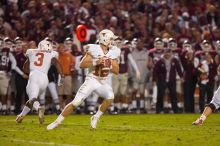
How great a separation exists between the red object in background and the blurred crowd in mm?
279

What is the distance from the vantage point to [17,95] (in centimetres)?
1708

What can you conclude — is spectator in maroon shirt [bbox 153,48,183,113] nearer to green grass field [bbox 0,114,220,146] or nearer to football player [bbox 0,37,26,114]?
football player [bbox 0,37,26,114]

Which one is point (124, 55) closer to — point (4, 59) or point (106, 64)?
point (4, 59)

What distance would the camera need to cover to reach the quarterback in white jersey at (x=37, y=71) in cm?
1276

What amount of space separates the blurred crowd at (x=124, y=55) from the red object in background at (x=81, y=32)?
0.28 meters

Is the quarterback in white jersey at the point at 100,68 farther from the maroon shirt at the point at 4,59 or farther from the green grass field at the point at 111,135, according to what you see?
the maroon shirt at the point at 4,59

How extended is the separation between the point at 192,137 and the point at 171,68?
25.6 ft

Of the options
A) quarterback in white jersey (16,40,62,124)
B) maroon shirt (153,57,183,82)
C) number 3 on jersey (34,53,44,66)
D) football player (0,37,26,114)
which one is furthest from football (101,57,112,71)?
maroon shirt (153,57,183,82)

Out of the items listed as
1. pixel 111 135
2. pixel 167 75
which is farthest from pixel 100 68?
pixel 167 75

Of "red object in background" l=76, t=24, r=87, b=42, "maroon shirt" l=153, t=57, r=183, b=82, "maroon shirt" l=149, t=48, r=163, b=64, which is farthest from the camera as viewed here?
"maroon shirt" l=149, t=48, r=163, b=64

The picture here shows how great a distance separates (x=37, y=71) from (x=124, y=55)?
493cm

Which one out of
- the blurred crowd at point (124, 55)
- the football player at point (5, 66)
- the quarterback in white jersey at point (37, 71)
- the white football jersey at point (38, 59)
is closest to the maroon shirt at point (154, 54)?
the blurred crowd at point (124, 55)

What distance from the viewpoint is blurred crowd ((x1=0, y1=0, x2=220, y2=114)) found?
17.2m

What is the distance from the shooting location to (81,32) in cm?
1783
